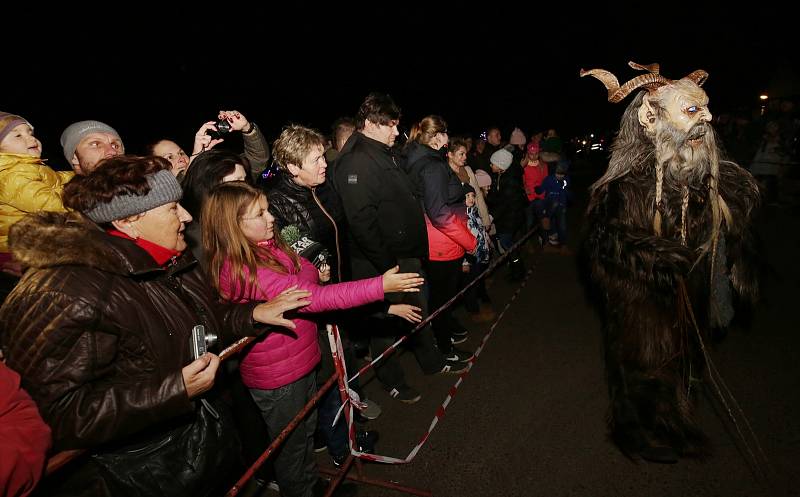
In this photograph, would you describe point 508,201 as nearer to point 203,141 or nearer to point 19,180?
point 203,141

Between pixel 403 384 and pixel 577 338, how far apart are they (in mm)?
2148

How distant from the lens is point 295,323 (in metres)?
2.58

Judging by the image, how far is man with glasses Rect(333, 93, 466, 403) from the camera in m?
3.56

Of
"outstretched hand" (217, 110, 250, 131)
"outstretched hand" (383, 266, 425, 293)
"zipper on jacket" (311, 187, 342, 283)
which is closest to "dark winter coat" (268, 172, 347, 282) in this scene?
"zipper on jacket" (311, 187, 342, 283)

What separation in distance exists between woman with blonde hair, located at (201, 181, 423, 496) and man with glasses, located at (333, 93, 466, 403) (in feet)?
3.15

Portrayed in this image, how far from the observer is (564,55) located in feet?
101

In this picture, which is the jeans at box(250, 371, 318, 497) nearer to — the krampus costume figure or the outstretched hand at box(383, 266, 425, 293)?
the outstretched hand at box(383, 266, 425, 293)

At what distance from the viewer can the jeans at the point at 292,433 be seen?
259 cm

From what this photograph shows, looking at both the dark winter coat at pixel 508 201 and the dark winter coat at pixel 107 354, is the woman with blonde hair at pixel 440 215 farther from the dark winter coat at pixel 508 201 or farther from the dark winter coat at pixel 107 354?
the dark winter coat at pixel 508 201

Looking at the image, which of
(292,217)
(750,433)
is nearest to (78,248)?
(292,217)

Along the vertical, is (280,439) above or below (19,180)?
below

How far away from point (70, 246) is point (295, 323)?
1230 mm

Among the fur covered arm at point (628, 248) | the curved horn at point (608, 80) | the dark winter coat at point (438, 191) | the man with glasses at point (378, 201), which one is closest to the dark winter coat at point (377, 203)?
the man with glasses at point (378, 201)

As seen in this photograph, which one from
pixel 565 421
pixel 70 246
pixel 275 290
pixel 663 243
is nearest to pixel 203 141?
pixel 275 290
